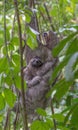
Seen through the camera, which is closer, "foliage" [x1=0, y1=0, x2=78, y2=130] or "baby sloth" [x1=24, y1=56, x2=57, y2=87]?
"foliage" [x1=0, y1=0, x2=78, y2=130]

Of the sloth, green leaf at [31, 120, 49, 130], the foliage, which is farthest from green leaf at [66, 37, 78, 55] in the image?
the sloth

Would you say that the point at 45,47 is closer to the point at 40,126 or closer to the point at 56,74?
the point at 40,126

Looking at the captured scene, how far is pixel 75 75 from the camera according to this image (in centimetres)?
42

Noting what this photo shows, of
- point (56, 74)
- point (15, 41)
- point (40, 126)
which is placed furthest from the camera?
point (15, 41)

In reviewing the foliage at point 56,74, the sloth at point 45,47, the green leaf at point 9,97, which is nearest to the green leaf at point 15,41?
the foliage at point 56,74

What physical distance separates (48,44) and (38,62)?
9 centimetres

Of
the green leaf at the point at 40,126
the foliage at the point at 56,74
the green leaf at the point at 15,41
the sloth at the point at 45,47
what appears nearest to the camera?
the foliage at the point at 56,74

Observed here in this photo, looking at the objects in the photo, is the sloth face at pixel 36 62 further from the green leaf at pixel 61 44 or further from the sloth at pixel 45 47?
the green leaf at pixel 61 44

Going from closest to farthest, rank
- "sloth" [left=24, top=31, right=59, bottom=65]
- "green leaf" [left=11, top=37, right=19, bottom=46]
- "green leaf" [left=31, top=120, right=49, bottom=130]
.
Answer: "green leaf" [left=31, top=120, right=49, bottom=130], "green leaf" [left=11, top=37, right=19, bottom=46], "sloth" [left=24, top=31, right=59, bottom=65]

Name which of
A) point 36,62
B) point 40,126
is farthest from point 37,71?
point 40,126

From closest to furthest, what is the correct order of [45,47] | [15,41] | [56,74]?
[56,74]
[15,41]
[45,47]

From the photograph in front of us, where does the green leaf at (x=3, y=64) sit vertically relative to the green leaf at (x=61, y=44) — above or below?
below

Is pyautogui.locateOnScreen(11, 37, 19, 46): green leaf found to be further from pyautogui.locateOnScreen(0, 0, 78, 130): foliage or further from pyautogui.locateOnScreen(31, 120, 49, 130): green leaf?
pyautogui.locateOnScreen(31, 120, 49, 130): green leaf

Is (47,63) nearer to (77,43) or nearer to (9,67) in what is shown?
(9,67)
